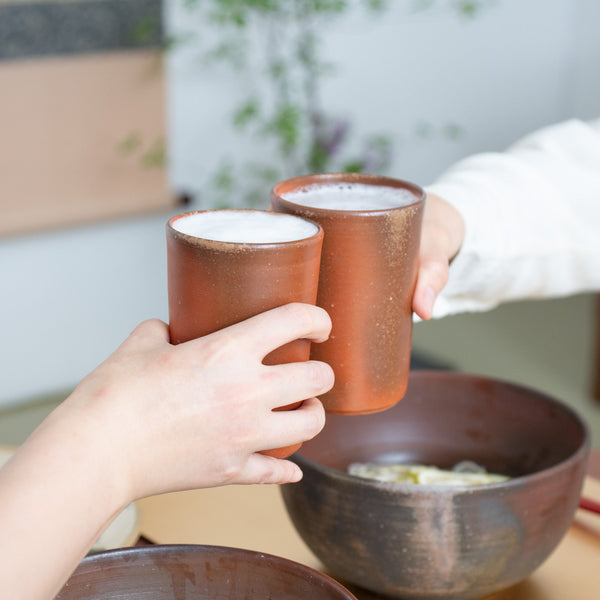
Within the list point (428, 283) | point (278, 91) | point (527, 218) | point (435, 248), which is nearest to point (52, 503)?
point (428, 283)

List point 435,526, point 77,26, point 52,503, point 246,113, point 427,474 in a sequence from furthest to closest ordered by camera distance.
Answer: point 246,113 → point 77,26 → point 427,474 → point 435,526 → point 52,503

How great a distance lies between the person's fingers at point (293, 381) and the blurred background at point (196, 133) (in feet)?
4.95

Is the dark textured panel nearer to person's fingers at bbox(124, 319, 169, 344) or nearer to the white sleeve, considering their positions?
the white sleeve

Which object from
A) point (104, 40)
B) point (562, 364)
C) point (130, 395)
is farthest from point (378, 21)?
point (130, 395)

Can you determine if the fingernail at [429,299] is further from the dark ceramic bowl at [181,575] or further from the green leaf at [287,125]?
the green leaf at [287,125]

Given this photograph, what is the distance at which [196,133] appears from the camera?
3.07 meters

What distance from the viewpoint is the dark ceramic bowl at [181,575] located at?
0.71 m

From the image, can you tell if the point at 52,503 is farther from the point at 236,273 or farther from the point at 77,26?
the point at 77,26

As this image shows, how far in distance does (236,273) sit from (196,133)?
2.49m

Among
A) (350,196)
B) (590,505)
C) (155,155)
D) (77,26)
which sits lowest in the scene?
(590,505)

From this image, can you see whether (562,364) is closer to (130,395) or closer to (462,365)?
(462,365)

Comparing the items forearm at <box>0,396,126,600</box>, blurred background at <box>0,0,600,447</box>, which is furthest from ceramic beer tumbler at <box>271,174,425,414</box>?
blurred background at <box>0,0,600,447</box>

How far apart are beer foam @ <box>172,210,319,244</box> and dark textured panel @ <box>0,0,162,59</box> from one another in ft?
6.66

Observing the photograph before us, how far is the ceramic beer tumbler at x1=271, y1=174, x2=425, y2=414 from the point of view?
0.76m
